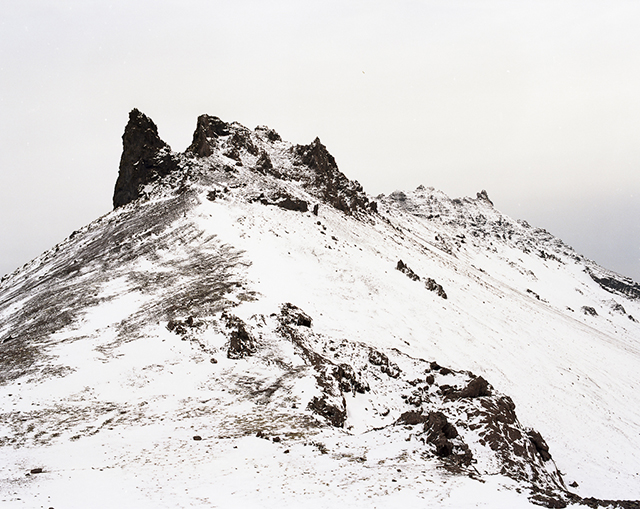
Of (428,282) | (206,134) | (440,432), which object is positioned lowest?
(440,432)

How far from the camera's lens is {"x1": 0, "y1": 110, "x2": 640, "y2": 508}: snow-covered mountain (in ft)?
42.2

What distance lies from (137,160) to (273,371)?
5287cm

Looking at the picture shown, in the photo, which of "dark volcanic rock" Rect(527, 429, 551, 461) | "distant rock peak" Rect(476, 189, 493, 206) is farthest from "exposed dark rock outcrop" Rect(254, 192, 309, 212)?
"distant rock peak" Rect(476, 189, 493, 206)

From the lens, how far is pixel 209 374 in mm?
21750

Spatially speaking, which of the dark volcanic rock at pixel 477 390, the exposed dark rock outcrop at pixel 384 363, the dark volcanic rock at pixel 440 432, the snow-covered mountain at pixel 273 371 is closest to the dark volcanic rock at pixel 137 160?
the snow-covered mountain at pixel 273 371

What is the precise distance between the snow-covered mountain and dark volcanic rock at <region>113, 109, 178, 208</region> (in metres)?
0.24

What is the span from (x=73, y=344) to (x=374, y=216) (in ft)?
199

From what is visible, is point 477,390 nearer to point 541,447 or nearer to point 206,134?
point 541,447

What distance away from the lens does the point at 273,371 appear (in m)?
22.2

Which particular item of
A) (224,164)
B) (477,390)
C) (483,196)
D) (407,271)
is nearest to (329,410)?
(477,390)

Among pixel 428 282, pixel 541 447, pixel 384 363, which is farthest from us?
pixel 428 282

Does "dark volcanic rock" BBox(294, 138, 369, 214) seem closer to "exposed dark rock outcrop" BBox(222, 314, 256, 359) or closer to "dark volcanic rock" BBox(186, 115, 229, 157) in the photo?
"dark volcanic rock" BBox(186, 115, 229, 157)

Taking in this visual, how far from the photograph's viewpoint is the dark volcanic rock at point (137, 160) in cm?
6212

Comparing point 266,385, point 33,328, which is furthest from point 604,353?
point 33,328
